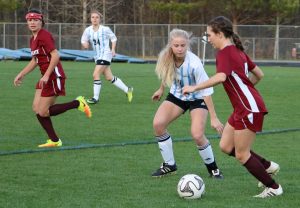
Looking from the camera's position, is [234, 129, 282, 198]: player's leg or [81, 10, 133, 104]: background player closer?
[234, 129, 282, 198]: player's leg

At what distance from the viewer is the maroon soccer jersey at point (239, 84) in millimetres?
6562

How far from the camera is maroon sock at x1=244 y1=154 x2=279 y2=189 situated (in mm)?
6754

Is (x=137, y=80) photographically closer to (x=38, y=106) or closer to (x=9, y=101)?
(x=9, y=101)

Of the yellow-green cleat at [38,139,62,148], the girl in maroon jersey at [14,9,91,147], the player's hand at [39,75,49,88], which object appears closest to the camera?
the player's hand at [39,75,49,88]

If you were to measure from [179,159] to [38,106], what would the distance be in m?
2.32

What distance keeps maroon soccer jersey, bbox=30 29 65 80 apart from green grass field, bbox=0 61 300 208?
104cm

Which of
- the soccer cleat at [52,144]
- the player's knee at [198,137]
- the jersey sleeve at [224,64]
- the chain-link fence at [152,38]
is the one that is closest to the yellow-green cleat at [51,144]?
the soccer cleat at [52,144]

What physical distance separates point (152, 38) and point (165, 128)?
3949 cm

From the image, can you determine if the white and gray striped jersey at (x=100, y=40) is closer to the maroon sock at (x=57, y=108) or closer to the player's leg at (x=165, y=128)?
the maroon sock at (x=57, y=108)

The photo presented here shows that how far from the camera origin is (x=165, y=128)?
7.89 metres

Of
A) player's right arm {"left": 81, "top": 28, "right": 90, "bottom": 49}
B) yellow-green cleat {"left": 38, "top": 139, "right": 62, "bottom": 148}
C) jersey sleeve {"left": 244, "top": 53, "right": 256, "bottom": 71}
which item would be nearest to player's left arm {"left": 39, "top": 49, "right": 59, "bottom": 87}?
yellow-green cleat {"left": 38, "top": 139, "right": 62, "bottom": 148}

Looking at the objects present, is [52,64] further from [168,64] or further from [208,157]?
[208,157]

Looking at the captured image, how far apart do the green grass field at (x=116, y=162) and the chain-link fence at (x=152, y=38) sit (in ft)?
99.3

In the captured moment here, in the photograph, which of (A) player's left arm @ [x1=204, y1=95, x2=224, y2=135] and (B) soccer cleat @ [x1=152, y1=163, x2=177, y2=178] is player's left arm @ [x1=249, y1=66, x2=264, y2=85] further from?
(B) soccer cleat @ [x1=152, y1=163, x2=177, y2=178]
